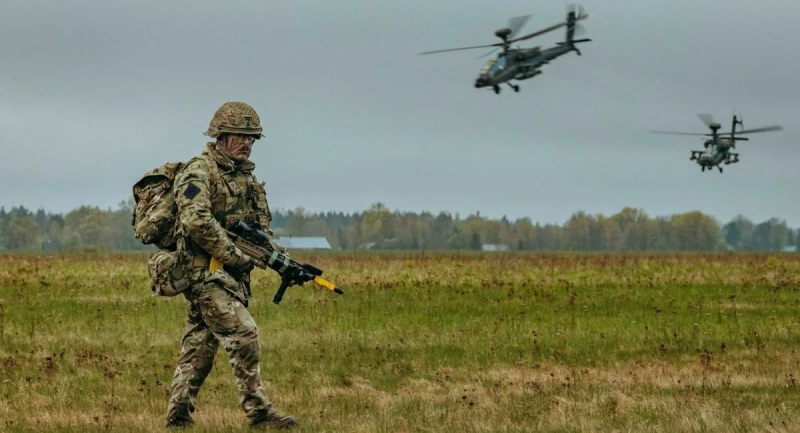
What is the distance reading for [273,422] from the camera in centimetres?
846

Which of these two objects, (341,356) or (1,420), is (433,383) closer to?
(341,356)

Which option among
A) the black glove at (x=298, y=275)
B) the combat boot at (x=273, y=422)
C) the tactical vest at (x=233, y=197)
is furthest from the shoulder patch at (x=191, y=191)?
the combat boot at (x=273, y=422)

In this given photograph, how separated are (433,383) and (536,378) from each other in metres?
1.12

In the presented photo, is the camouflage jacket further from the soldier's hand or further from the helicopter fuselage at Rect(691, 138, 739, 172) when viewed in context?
the helicopter fuselage at Rect(691, 138, 739, 172)

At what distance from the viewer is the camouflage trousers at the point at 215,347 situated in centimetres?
820

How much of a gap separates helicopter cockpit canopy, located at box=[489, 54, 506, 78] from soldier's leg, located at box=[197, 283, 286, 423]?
1278 inches

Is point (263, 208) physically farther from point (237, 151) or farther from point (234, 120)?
point (234, 120)

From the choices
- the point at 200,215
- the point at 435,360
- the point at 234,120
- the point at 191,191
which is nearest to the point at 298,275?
the point at 200,215

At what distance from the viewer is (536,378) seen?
11.7 metres

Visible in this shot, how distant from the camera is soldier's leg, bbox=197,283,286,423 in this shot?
820 cm

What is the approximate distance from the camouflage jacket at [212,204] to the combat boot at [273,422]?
95cm

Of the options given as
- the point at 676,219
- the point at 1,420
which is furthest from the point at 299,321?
the point at 676,219

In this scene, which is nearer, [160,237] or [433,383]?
[160,237]

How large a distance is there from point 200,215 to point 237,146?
700 millimetres
